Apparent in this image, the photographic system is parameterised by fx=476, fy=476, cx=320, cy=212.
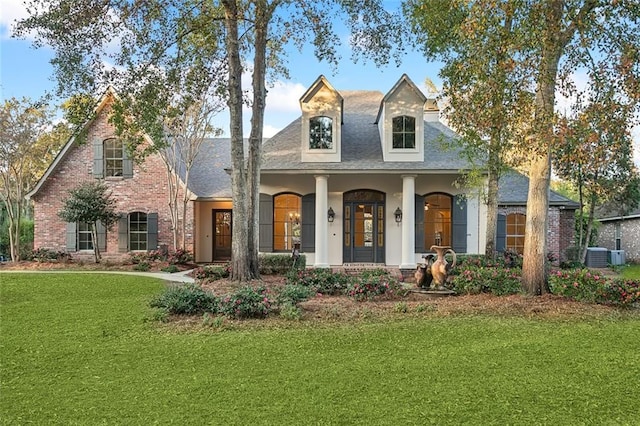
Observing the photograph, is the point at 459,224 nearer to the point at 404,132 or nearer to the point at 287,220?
the point at 404,132

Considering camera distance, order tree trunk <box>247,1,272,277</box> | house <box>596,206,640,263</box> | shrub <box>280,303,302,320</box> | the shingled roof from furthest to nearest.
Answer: house <box>596,206,640,263</box> → the shingled roof → tree trunk <box>247,1,272,277</box> → shrub <box>280,303,302,320</box>

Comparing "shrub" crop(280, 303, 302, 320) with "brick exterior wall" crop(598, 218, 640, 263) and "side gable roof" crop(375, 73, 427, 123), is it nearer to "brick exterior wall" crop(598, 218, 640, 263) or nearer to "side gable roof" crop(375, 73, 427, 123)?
"side gable roof" crop(375, 73, 427, 123)

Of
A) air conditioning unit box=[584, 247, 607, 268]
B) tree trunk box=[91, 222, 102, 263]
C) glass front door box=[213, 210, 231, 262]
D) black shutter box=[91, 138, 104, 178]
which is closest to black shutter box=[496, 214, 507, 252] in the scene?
air conditioning unit box=[584, 247, 607, 268]

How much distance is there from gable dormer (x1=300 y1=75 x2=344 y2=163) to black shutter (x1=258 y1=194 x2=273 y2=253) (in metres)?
2.01

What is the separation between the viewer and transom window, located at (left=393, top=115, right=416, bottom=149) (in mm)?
16125

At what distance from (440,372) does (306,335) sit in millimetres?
2256

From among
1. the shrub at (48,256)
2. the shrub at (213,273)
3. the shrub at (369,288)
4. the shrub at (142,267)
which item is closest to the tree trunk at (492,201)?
the shrub at (369,288)

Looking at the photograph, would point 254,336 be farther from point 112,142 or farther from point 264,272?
point 112,142

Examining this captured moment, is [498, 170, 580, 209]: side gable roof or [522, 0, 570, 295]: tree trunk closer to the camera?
[522, 0, 570, 295]: tree trunk

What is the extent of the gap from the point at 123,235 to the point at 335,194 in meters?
8.52

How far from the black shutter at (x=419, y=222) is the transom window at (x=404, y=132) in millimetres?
1865

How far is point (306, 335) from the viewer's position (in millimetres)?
6949

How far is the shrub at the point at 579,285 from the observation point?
9.17 m

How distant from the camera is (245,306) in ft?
26.5
